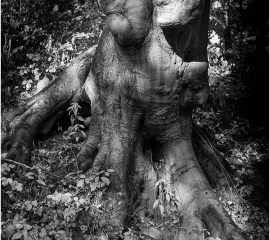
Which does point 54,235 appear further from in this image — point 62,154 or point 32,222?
point 62,154

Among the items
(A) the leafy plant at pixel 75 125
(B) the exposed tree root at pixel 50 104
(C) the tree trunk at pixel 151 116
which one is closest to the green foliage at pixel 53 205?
(C) the tree trunk at pixel 151 116

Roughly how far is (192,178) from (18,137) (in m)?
1.79

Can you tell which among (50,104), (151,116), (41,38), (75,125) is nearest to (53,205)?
(75,125)

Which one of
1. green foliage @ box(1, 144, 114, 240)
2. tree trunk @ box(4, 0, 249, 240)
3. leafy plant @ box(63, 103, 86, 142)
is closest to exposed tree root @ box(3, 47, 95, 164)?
tree trunk @ box(4, 0, 249, 240)

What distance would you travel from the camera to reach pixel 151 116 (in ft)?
14.4

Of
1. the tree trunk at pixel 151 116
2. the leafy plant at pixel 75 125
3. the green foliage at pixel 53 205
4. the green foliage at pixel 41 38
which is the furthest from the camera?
the green foliage at pixel 41 38

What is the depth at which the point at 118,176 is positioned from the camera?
424cm

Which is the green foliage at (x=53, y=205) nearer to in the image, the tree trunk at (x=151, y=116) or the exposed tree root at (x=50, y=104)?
the tree trunk at (x=151, y=116)

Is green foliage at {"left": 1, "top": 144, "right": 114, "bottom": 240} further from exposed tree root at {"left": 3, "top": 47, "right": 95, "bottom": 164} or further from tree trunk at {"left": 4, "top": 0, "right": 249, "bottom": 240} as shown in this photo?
exposed tree root at {"left": 3, "top": 47, "right": 95, "bottom": 164}

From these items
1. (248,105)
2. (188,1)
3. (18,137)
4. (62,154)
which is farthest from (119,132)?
(248,105)

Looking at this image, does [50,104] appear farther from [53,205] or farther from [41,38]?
[41,38]

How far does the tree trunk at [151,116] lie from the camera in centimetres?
391

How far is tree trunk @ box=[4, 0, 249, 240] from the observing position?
12.8ft

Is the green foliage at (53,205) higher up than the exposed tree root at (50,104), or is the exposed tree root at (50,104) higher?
the exposed tree root at (50,104)
